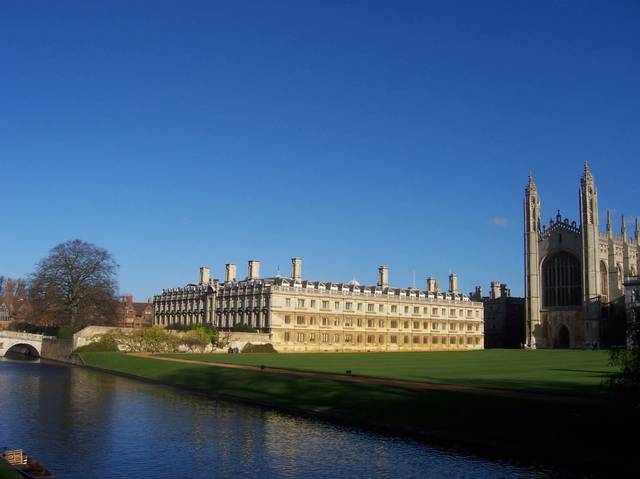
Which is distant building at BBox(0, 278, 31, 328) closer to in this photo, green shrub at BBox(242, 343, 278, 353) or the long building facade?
the long building facade

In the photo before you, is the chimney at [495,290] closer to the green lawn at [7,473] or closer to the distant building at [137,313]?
the distant building at [137,313]

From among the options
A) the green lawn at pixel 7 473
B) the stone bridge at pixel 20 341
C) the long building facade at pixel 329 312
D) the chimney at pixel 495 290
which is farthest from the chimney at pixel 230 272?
the green lawn at pixel 7 473

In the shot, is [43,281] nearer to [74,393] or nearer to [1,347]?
[1,347]

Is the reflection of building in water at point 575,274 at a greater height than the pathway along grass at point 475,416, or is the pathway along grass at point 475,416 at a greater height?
the reflection of building in water at point 575,274

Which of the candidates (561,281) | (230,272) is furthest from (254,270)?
(561,281)

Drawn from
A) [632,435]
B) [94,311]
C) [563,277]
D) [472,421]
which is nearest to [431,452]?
[472,421]

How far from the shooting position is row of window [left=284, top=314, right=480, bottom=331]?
82875mm

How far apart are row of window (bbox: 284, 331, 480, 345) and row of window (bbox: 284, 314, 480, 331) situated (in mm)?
1292

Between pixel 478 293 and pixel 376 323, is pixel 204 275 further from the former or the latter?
pixel 478 293

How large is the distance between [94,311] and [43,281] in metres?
6.35

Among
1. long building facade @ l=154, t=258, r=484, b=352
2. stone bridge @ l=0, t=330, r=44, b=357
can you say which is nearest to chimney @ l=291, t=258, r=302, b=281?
long building facade @ l=154, t=258, r=484, b=352

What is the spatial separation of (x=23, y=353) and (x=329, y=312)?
37.8 metres

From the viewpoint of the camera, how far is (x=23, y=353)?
83.8 metres

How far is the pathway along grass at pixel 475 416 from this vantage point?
66.7ft
